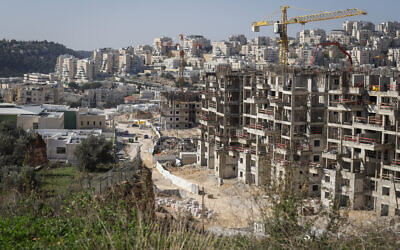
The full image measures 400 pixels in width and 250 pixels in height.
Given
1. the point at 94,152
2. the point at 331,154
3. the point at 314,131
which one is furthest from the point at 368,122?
the point at 94,152

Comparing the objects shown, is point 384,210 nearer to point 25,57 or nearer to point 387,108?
point 387,108

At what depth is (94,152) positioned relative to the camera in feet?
76.8

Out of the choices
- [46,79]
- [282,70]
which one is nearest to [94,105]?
[46,79]

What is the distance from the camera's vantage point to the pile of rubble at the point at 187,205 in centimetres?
1905

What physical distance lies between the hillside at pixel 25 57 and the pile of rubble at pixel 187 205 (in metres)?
82.2

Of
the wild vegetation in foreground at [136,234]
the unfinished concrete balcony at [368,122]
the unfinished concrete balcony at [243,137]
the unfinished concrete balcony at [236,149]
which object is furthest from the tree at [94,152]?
the wild vegetation in foreground at [136,234]

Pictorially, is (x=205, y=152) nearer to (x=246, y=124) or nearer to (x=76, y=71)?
(x=246, y=124)

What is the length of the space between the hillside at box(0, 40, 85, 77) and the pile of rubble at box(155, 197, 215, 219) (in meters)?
82.2

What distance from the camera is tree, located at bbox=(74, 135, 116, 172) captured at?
901 inches

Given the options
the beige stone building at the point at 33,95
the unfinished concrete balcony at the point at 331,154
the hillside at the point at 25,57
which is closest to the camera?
the unfinished concrete balcony at the point at 331,154

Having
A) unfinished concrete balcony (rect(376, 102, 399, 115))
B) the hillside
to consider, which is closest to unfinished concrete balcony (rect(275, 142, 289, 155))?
unfinished concrete balcony (rect(376, 102, 399, 115))

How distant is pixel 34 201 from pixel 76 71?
8581 centimetres

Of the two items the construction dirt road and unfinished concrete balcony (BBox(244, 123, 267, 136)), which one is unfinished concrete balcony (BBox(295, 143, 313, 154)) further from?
the construction dirt road

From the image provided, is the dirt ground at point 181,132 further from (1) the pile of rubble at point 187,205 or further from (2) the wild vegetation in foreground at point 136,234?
(2) the wild vegetation in foreground at point 136,234
